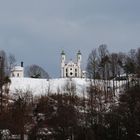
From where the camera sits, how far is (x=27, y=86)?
304 feet

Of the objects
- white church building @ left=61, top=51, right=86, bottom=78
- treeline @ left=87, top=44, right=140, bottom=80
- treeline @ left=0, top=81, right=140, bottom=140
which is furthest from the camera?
white church building @ left=61, top=51, right=86, bottom=78

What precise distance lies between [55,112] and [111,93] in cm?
2061

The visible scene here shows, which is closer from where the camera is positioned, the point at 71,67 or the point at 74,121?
the point at 74,121

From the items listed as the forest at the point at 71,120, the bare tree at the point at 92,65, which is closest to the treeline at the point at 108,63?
the bare tree at the point at 92,65

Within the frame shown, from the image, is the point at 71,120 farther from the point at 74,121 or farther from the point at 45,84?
the point at 45,84

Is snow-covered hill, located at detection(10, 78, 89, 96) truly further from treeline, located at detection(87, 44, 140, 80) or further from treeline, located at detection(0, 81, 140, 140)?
treeline, located at detection(0, 81, 140, 140)

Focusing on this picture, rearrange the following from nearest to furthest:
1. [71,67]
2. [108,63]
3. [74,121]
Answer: [74,121], [108,63], [71,67]

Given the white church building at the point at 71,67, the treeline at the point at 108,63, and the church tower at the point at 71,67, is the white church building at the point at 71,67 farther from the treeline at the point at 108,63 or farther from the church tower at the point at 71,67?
the treeline at the point at 108,63

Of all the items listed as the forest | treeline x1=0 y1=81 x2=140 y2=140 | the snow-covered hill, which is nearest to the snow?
the snow-covered hill

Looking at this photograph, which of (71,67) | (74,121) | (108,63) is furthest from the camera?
(71,67)

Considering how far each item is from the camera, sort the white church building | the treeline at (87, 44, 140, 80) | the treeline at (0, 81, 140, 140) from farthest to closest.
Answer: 1. the white church building
2. the treeline at (87, 44, 140, 80)
3. the treeline at (0, 81, 140, 140)

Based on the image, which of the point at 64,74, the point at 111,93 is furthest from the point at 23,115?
Result: the point at 64,74

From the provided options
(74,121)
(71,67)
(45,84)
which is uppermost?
(71,67)

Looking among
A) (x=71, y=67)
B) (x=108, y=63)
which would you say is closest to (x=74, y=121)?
(x=108, y=63)
